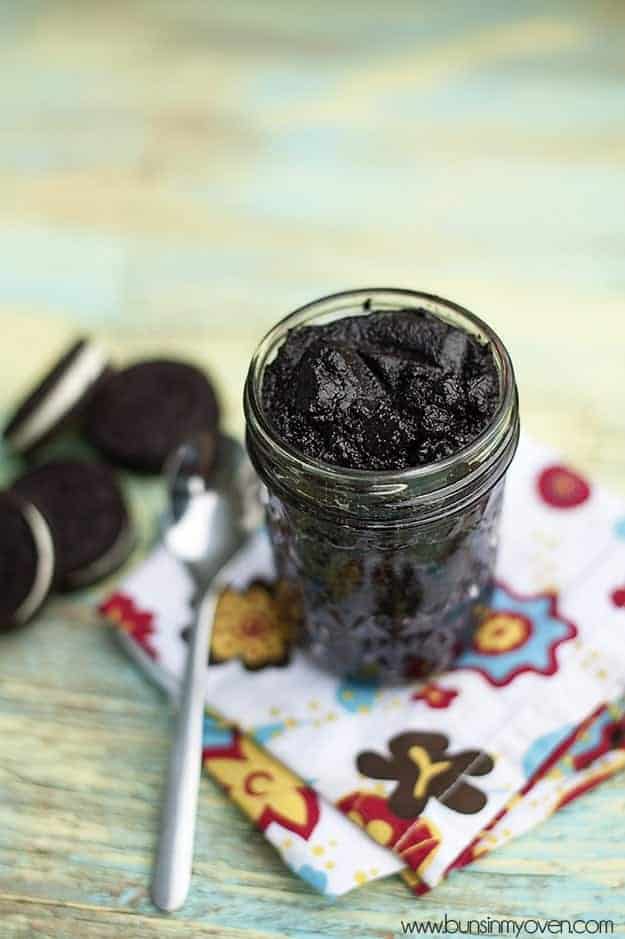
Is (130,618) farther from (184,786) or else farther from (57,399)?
(57,399)

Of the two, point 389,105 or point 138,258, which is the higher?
point 389,105

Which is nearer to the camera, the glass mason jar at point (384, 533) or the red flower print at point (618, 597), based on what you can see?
the glass mason jar at point (384, 533)

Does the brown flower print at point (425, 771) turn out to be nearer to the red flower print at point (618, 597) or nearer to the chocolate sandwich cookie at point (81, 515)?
the red flower print at point (618, 597)

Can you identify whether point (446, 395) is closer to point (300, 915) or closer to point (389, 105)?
point (300, 915)

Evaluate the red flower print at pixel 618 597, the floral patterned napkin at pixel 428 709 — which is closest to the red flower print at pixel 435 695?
the floral patterned napkin at pixel 428 709

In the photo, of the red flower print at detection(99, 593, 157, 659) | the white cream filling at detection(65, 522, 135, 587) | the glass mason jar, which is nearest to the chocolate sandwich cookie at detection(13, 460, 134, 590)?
the white cream filling at detection(65, 522, 135, 587)

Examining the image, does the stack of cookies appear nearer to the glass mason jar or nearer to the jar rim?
the glass mason jar

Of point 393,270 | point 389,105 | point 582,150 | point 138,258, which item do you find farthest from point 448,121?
point 138,258

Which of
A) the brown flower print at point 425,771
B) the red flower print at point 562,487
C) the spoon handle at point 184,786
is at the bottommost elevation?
the spoon handle at point 184,786
